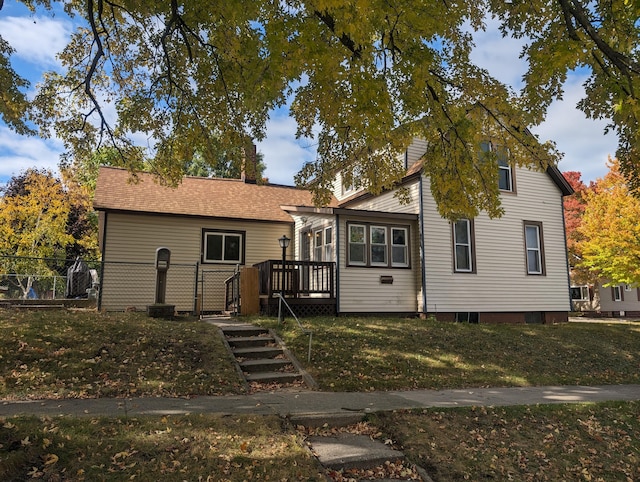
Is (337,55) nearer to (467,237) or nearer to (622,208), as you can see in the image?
(467,237)

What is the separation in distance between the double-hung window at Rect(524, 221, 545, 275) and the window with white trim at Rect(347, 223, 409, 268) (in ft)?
17.1

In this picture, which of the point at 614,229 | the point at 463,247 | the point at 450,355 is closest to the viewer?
the point at 450,355

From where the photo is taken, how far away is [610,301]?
31141mm

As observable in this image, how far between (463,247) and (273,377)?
9.77 meters

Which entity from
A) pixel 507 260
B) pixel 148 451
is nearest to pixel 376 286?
pixel 507 260

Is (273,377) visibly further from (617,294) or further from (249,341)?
(617,294)

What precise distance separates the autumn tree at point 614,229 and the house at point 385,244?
713cm

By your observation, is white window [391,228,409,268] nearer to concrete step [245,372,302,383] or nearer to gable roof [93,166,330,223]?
gable roof [93,166,330,223]

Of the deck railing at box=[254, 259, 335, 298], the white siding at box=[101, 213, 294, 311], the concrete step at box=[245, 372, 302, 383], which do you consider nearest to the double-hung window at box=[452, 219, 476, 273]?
the deck railing at box=[254, 259, 335, 298]

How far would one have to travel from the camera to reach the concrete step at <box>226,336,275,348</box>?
931 centimetres

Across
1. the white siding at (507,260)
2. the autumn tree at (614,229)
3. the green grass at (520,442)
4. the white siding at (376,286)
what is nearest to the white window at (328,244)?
the white siding at (376,286)

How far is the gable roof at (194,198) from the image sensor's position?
49.4 ft

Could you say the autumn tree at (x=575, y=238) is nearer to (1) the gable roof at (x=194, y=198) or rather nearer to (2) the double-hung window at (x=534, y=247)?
(2) the double-hung window at (x=534, y=247)

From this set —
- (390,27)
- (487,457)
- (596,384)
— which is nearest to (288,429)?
(487,457)
